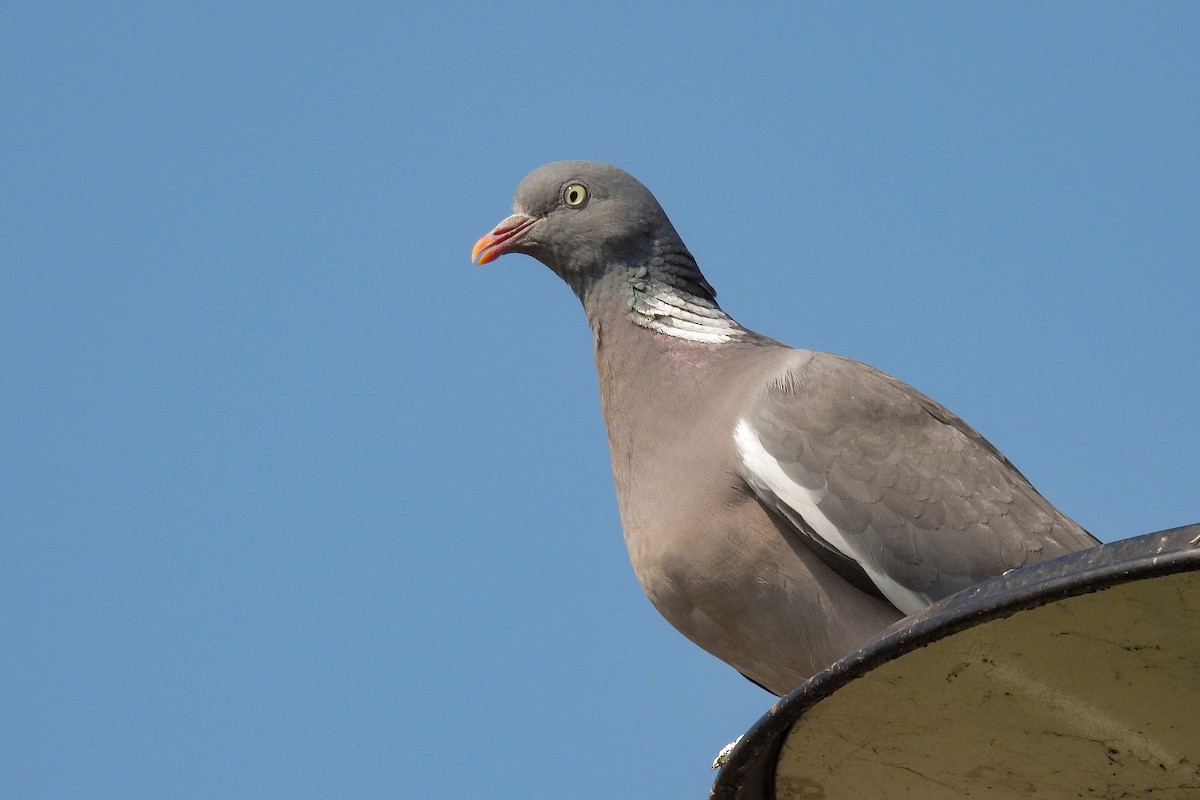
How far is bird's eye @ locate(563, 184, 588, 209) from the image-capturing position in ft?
22.1

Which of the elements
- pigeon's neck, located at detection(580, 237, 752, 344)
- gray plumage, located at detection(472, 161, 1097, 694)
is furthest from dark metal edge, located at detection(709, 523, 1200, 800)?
pigeon's neck, located at detection(580, 237, 752, 344)

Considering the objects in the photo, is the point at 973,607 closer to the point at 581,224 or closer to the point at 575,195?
the point at 581,224

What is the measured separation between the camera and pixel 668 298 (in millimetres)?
6367

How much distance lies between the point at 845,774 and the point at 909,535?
2.38m

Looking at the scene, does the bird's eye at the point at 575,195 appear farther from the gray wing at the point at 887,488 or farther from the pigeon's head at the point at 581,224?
the gray wing at the point at 887,488

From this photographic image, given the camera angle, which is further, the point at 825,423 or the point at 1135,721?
the point at 825,423

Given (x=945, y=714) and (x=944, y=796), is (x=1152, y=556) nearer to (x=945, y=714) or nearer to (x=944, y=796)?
(x=945, y=714)

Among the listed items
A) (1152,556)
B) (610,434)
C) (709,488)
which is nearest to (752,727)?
(1152,556)

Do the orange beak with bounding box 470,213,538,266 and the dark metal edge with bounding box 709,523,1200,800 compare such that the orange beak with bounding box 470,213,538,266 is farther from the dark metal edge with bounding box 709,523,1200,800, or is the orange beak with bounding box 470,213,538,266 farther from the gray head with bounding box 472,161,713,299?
the dark metal edge with bounding box 709,523,1200,800

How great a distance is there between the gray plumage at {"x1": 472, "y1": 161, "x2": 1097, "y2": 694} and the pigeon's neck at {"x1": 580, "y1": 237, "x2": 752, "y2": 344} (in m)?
0.02

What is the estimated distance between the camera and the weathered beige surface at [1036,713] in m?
2.69

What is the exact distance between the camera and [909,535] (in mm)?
5465

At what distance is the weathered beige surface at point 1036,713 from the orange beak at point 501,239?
393 centimetres

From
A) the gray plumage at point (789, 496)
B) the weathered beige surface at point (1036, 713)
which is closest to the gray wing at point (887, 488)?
the gray plumage at point (789, 496)
